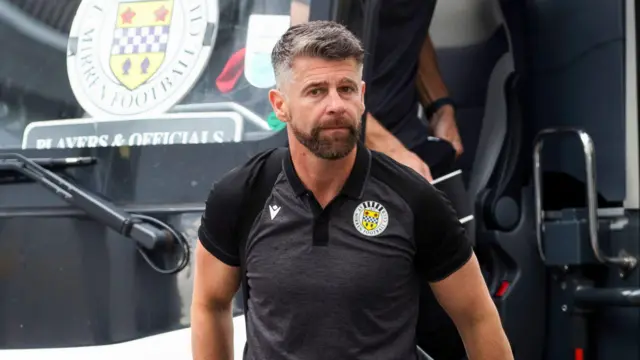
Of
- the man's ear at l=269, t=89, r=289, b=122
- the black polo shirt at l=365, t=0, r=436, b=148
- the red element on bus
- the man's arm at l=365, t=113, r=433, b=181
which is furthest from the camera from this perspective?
the black polo shirt at l=365, t=0, r=436, b=148

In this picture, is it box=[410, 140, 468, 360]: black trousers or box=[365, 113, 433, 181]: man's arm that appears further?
box=[410, 140, 468, 360]: black trousers

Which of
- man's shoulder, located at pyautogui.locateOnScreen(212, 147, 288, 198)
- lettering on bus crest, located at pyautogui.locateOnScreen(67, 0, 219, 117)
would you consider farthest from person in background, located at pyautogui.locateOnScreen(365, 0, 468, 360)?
man's shoulder, located at pyautogui.locateOnScreen(212, 147, 288, 198)

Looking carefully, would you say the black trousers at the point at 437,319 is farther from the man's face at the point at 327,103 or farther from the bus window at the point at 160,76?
the man's face at the point at 327,103

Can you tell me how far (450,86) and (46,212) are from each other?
1567mm

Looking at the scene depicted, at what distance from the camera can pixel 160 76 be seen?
294 cm

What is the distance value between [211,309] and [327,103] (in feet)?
1.71

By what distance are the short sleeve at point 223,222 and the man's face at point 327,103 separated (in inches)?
7.7

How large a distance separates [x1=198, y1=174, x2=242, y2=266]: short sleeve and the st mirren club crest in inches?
9.2

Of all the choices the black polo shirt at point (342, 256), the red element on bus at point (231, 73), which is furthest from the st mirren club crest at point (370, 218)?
the red element on bus at point (231, 73)

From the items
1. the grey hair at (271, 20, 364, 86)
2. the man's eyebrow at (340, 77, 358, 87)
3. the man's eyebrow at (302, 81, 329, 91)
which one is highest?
the grey hair at (271, 20, 364, 86)

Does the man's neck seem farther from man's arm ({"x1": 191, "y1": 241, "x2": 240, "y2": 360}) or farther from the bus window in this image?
the bus window

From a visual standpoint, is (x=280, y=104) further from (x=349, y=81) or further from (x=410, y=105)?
(x=410, y=105)

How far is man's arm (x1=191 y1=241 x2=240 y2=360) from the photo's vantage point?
6.80 ft

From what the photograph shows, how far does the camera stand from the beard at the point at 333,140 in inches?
72.9
